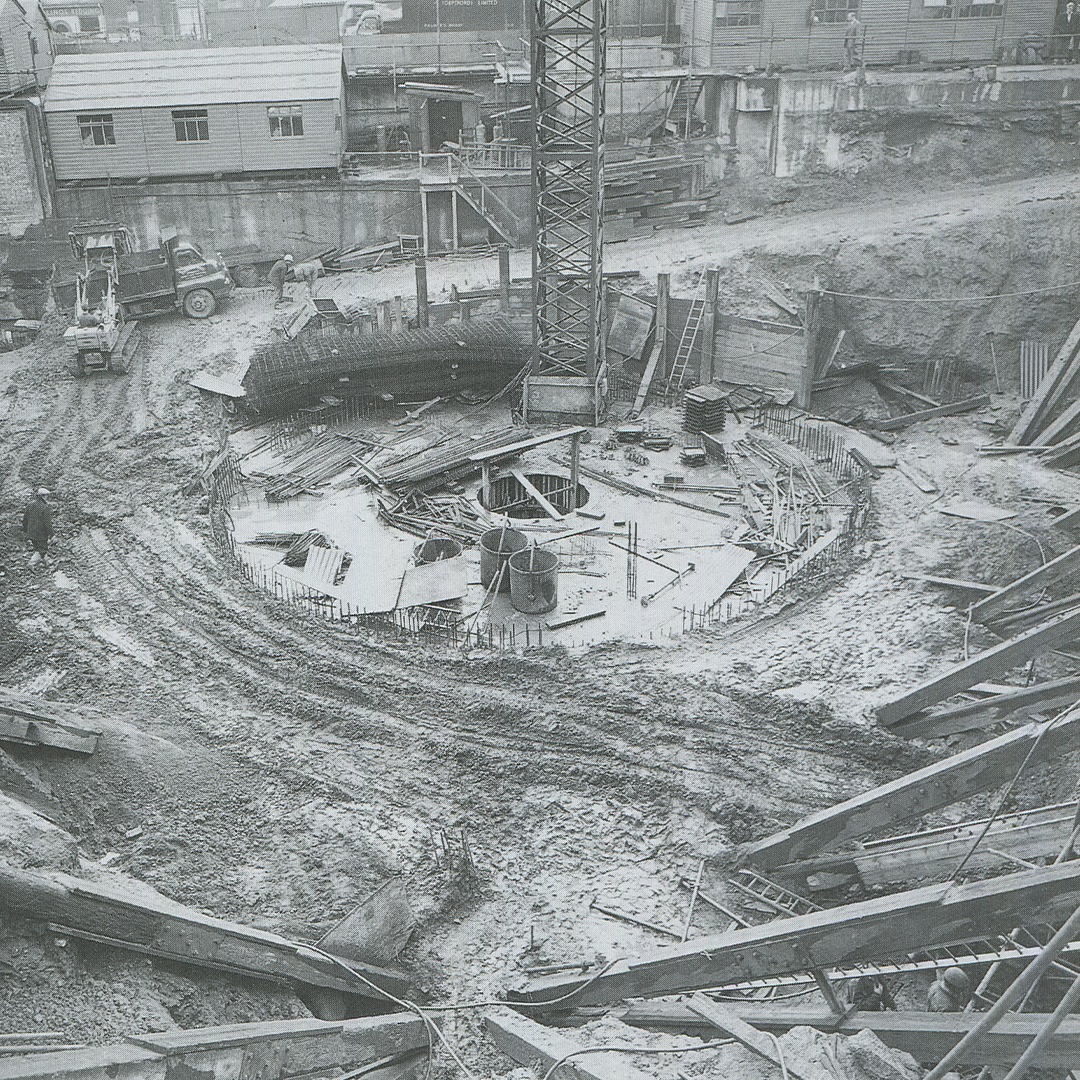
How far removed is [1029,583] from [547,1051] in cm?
839

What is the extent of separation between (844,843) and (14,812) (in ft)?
23.4

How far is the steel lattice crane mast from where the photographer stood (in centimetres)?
1873

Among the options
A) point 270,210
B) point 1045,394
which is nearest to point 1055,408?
point 1045,394


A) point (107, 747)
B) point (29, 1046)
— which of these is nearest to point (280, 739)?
point (107, 747)

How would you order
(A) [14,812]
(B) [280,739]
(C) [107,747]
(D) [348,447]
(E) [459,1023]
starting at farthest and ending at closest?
1. (D) [348,447]
2. (B) [280,739]
3. (C) [107,747]
4. (A) [14,812]
5. (E) [459,1023]

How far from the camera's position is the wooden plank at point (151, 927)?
7801mm

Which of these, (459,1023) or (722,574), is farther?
(722,574)

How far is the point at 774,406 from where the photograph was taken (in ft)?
73.8

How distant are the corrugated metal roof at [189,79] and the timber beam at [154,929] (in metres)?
27.6

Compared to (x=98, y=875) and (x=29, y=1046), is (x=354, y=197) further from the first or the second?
(x=29, y=1046)

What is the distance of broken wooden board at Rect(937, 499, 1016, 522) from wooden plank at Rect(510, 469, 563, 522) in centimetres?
609

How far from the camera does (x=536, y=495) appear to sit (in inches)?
751

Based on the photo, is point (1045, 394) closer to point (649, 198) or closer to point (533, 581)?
point (533, 581)

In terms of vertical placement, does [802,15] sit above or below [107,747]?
above
